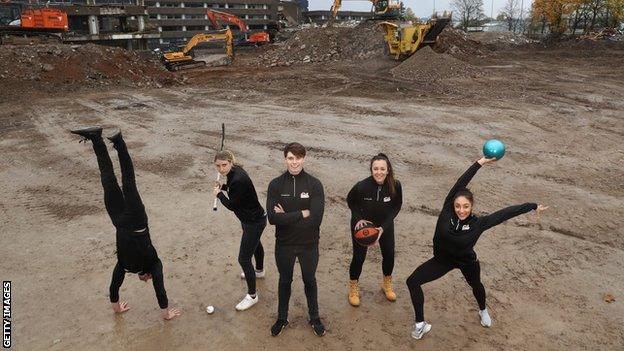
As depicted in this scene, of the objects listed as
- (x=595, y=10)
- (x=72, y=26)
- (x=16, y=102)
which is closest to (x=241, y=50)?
(x=72, y=26)

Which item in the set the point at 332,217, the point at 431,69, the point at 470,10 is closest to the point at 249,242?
the point at 332,217

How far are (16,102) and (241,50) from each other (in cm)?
3177

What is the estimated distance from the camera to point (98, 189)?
9.98 metres

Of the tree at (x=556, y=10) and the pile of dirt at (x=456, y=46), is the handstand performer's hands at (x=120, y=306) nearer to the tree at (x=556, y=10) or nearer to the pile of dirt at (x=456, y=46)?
the pile of dirt at (x=456, y=46)

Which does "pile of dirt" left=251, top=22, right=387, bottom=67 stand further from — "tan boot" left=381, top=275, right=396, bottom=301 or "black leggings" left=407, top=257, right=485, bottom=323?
"black leggings" left=407, top=257, right=485, bottom=323

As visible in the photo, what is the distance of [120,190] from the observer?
4340mm

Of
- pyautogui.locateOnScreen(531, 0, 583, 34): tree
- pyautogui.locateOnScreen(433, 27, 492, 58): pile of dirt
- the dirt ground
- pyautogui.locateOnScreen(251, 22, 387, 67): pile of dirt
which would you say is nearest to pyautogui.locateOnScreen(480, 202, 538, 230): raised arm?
the dirt ground

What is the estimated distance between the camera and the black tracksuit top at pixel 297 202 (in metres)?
4.49

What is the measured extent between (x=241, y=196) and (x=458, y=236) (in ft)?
7.96

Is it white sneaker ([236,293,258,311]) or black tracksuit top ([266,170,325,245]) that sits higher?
black tracksuit top ([266,170,325,245])

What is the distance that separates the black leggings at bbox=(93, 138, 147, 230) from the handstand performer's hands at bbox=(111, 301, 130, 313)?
1.51 m

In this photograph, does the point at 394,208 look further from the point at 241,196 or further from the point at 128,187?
the point at 128,187

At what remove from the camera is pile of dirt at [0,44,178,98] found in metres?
21.9

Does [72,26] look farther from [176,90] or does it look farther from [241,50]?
[176,90]
